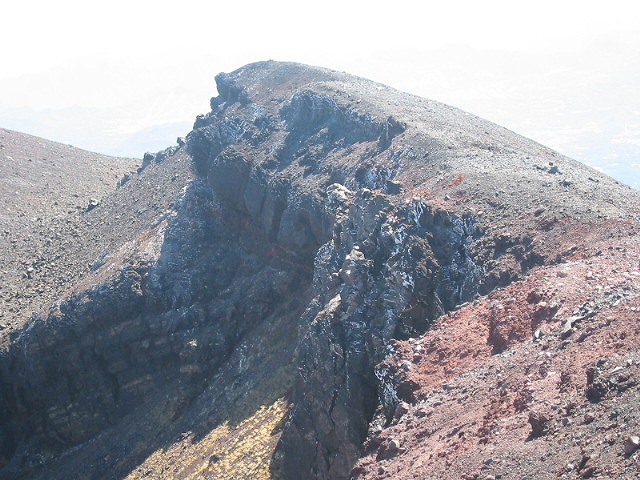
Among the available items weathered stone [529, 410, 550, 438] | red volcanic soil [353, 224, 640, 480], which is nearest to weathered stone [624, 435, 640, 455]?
red volcanic soil [353, 224, 640, 480]

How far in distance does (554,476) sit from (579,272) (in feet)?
37.9

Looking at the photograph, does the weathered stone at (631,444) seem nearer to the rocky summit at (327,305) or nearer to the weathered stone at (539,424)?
the rocky summit at (327,305)

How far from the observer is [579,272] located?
957 inches

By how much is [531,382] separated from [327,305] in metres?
16.0

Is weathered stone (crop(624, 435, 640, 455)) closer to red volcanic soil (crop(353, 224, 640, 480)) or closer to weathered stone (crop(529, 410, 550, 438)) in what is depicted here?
red volcanic soil (crop(353, 224, 640, 480))

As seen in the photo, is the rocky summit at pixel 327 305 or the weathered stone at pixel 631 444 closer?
the weathered stone at pixel 631 444

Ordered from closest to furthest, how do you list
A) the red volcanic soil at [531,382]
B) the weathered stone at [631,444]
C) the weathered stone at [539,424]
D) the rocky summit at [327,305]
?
the weathered stone at [631,444], the red volcanic soil at [531,382], the weathered stone at [539,424], the rocky summit at [327,305]

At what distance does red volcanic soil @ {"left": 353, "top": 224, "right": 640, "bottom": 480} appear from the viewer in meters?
15.5

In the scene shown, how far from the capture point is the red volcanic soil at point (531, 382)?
15453 mm

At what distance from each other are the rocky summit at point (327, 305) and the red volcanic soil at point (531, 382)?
83mm

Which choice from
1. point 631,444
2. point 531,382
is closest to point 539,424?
point 531,382

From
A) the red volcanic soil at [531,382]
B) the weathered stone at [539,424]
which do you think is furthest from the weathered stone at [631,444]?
the weathered stone at [539,424]

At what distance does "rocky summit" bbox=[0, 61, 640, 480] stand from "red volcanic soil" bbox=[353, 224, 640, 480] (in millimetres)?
83

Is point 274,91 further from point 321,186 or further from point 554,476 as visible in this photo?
point 554,476
